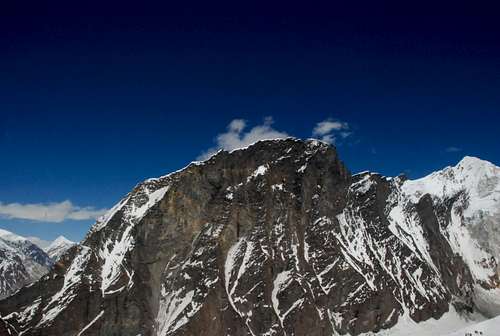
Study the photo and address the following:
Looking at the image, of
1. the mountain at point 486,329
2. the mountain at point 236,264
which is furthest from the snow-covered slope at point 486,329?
the mountain at point 236,264

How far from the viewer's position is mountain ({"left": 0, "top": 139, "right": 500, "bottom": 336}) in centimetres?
13688

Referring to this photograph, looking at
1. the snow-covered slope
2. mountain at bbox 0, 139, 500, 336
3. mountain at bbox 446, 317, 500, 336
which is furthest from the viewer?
mountain at bbox 0, 139, 500, 336

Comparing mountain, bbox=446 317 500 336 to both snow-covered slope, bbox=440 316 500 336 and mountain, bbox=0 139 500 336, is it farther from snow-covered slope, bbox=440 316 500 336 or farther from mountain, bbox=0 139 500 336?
mountain, bbox=0 139 500 336

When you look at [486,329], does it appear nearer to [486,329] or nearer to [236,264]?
[486,329]

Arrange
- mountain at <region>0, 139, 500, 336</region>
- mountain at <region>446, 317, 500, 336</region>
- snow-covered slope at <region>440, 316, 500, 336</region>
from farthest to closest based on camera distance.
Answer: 1. mountain at <region>0, 139, 500, 336</region>
2. mountain at <region>446, 317, 500, 336</region>
3. snow-covered slope at <region>440, 316, 500, 336</region>

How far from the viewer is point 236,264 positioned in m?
153

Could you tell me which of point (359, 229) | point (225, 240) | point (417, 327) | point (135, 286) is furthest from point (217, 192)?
point (417, 327)

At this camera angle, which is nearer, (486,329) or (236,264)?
(486,329)

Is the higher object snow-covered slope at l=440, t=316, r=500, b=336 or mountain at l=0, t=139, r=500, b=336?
mountain at l=0, t=139, r=500, b=336

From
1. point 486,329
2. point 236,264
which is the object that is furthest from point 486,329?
point 236,264

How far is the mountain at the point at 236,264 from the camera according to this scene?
136875 millimetres

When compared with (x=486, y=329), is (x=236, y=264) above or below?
above

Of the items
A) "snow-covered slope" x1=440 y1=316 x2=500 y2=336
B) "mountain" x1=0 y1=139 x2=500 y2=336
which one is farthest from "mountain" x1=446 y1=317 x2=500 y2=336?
"mountain" x1=0 y1=139 x2=500 y2=336

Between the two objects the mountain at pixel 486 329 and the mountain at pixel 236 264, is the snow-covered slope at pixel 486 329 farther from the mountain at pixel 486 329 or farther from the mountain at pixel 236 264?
the mountain at pixel 236 264
